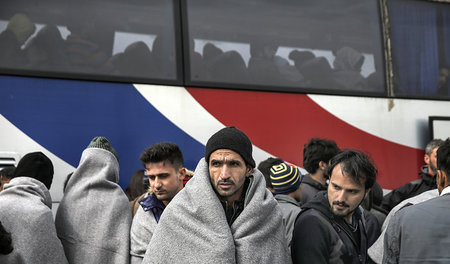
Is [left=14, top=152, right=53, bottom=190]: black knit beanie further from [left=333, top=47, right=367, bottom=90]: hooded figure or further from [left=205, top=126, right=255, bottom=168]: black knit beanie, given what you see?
[left=333, top=47, right=367, bottom=90]: hooded figure

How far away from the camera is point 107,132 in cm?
556

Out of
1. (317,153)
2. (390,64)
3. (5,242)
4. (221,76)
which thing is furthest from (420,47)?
(5,242)

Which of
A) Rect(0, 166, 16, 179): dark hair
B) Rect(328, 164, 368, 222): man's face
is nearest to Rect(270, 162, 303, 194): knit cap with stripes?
Rect(328, 164, 368, 222): man's face

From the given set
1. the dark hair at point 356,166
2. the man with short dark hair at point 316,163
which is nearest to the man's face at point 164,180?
the dark hair at point 356,166

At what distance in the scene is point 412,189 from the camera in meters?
5.75

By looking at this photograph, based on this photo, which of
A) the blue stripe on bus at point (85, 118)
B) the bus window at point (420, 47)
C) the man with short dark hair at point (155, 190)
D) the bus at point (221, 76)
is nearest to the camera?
the man with short dark hair at point (155, 190)

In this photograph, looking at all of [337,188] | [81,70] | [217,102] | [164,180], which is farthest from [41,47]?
[337,188]

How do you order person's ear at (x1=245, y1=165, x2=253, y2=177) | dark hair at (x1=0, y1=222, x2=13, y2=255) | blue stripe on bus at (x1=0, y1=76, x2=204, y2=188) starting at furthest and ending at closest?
1. blue stripe on bus at (x1=0, y1=76, x2=204, y2=188)
2. dark hair at (x1=0, y1=222, x2=13, y2=255)
3. person's ear at (x1=245, y1=165, x2=253, y2=177)

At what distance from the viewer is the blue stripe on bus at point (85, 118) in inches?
208

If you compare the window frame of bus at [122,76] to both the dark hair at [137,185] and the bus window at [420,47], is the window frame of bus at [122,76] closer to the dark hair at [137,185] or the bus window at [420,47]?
the dark hair at [137,185]

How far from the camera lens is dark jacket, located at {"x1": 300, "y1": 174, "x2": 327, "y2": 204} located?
5082 millimetres

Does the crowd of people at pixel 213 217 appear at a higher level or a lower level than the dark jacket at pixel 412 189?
higher

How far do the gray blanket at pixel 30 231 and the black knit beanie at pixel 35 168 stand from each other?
24 cm

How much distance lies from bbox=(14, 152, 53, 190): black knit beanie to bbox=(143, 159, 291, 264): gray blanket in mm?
1174
